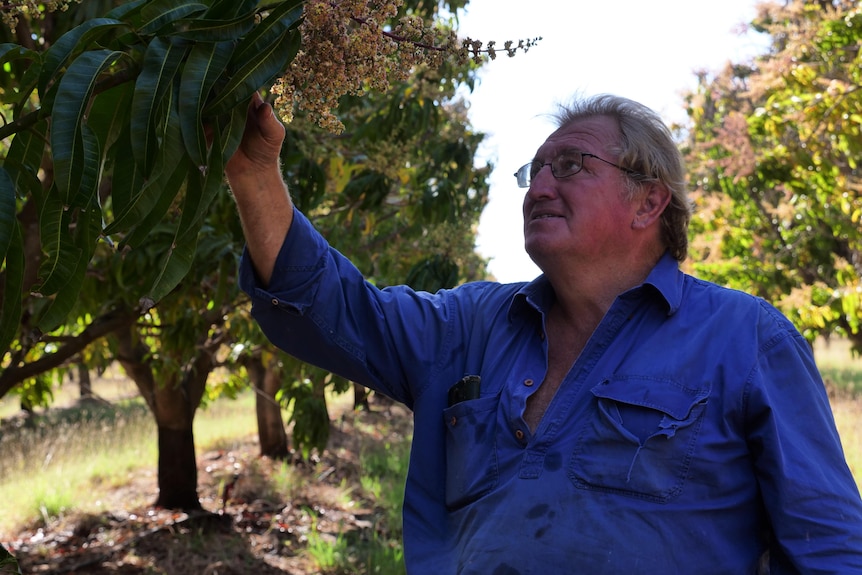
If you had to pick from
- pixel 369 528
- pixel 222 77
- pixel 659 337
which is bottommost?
pixel 369 528

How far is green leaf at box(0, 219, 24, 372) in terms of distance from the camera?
4.85ft

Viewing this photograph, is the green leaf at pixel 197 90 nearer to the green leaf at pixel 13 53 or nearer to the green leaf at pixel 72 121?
the green leaf at pixel 72 121

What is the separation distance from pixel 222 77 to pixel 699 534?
1.28m

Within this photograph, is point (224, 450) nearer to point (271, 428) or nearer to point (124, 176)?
point (271, 428)

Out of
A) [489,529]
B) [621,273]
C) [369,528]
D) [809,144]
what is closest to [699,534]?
[489,529]

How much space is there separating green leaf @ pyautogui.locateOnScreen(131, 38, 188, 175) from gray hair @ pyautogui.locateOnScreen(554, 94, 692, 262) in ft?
4.03

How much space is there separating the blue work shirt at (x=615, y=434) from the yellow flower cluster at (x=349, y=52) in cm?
49

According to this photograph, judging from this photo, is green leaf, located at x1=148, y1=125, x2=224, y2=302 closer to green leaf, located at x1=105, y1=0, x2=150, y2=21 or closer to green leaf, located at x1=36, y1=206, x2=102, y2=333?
green leaf, located at x1=36, y1=206, x2=102, y2=333

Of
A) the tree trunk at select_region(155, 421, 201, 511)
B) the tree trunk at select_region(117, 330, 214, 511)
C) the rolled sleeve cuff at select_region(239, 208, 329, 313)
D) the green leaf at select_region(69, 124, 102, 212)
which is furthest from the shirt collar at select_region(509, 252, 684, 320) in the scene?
the tree trunk at select_region(155, 421, 201, 511)

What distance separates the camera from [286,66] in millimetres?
1508

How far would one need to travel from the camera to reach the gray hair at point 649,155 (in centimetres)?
228

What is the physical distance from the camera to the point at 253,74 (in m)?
1.46

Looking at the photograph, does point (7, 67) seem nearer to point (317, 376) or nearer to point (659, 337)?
point (317, 376)

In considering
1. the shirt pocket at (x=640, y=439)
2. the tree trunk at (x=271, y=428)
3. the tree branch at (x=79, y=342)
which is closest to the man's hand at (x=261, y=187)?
the shirt pocket at (x=640, y=439)
